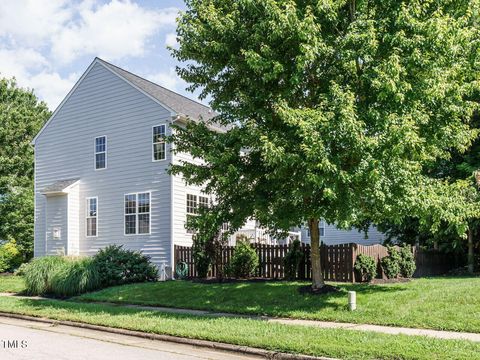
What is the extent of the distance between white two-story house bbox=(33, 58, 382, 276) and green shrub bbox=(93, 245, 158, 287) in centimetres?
122

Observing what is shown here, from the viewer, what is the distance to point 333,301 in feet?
40.7

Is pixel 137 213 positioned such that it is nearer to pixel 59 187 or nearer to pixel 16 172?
pixel 59 187

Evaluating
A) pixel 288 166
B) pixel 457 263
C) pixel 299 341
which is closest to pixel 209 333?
pixel 299 341

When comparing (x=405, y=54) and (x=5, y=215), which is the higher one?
(x=405, y=54)

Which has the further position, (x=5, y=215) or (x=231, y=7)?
(x=5, y=215)

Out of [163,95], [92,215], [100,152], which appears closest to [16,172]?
[92,215]

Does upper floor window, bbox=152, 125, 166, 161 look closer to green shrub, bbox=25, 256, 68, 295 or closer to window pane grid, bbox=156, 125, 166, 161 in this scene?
window pane grid, bbox=156, 125, 166, 161

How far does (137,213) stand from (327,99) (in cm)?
1224

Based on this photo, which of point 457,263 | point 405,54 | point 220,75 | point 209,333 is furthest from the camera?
point 457,263

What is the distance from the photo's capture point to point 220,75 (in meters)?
13.7

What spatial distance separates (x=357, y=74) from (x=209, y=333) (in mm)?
6762

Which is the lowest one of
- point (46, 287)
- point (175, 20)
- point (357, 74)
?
point (46, 287)

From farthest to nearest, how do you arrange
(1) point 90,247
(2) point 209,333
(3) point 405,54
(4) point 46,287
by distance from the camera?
(1) point 90,247
(4) point 46,287
(3) point 405,54
(2) point 209,333

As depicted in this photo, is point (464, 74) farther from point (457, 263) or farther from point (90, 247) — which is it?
point (90, 247)
